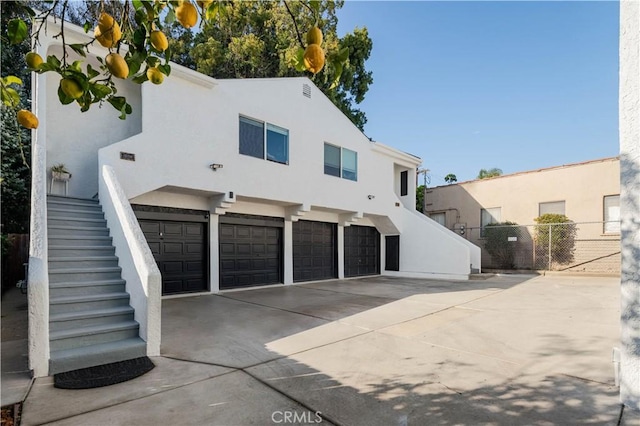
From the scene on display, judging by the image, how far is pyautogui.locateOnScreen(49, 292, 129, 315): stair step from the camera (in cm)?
416

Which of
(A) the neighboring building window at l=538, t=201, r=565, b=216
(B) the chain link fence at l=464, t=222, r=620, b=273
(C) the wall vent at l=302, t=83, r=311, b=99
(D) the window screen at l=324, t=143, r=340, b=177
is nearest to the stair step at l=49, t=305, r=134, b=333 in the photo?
(D) the window screen at l=324, t=143, r=340, b=177

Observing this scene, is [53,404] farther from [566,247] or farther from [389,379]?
[566,247]

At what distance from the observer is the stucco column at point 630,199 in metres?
2.69

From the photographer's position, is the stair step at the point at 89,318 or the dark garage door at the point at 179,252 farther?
the dark garage door at the point at 179,252

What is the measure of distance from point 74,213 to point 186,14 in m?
5.77

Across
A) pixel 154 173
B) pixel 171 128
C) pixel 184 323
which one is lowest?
pixel 184 323

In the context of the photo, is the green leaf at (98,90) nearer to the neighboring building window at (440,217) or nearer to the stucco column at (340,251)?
the stucco column at (340,251)

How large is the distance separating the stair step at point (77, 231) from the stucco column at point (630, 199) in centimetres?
687

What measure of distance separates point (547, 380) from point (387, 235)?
11.5 meters

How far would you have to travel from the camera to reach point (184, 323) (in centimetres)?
569

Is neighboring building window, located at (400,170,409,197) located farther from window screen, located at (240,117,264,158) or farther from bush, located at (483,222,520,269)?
window screen, located at (240,117,264,158)

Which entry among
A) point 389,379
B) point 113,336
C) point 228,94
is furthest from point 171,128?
point 389,379

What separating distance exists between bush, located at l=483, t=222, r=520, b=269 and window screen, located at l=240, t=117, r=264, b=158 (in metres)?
11.2

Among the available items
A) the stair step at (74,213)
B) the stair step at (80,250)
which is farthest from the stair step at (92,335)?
the stair step at (74,213)
